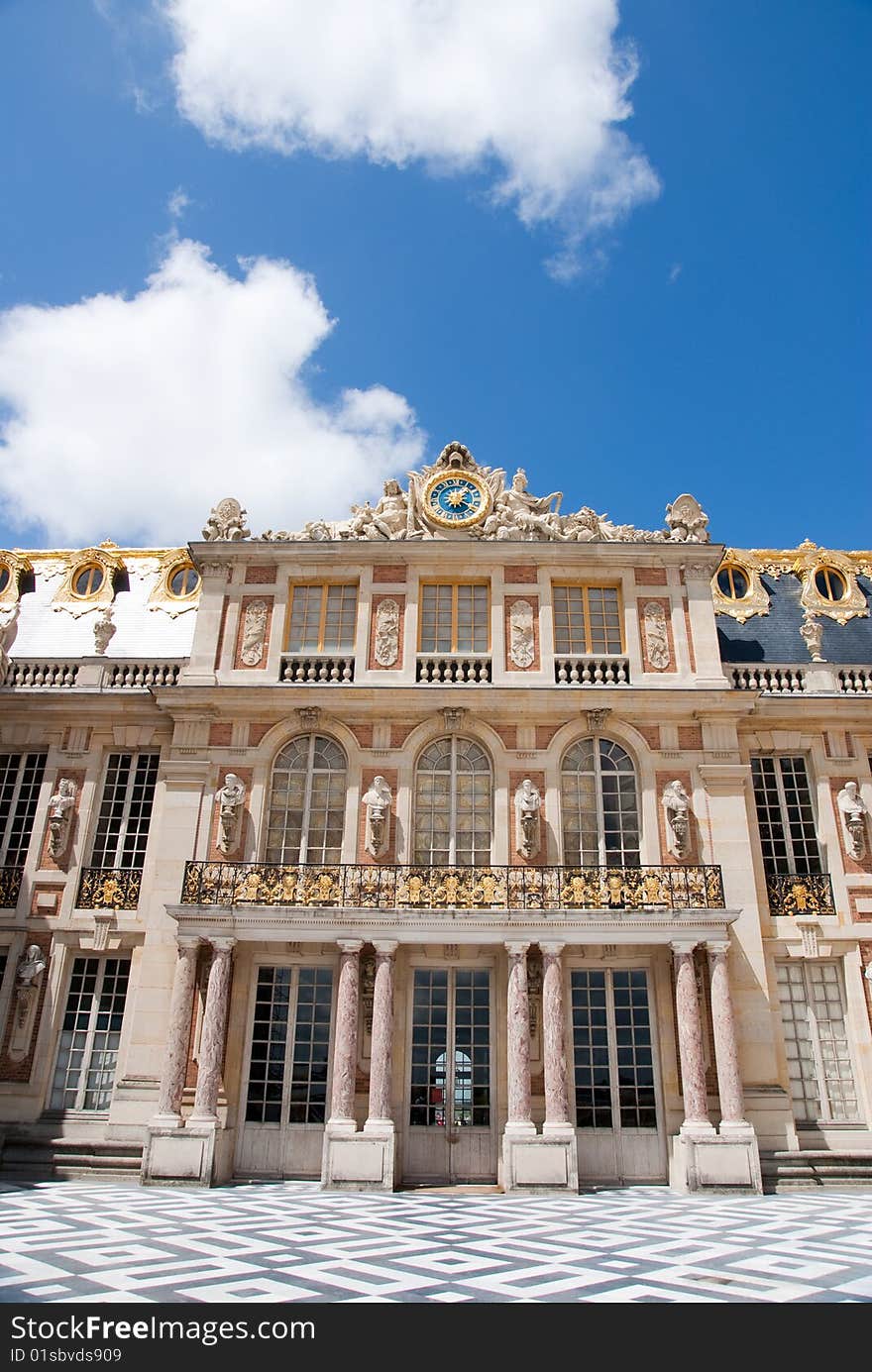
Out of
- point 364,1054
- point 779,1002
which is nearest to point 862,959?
point 779,1002

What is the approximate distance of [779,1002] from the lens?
17.4m

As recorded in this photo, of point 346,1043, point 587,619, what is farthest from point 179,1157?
point 587,619

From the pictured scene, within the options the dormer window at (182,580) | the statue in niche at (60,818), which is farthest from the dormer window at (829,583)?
the statue in niche at (60,818)

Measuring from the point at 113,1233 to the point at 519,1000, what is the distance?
24.8 feet

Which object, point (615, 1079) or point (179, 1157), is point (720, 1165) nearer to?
point (615, 1079)

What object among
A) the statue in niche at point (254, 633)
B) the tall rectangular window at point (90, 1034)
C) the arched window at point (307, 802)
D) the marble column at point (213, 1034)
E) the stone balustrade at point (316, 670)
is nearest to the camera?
the marble column at point (213, 1034)

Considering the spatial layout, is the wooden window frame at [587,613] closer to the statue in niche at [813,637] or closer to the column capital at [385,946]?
the statue in niche at [813,637]

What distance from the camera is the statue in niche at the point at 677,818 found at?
17359 mm

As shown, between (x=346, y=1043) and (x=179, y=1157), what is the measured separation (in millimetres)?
3127

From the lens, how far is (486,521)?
20.5 metres

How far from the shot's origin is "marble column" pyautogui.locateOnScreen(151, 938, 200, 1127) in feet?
50.4

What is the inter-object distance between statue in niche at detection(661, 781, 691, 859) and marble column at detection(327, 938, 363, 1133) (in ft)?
20.0

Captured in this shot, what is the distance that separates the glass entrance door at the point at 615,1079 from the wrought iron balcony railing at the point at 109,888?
8547 millimetres

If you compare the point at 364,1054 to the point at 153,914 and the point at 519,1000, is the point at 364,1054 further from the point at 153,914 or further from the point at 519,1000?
the point at 153,914
